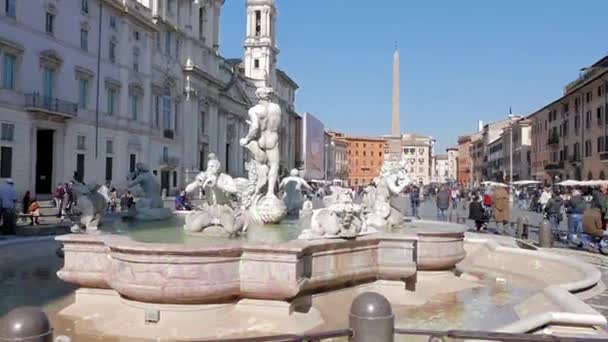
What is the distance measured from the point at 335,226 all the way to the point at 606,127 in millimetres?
41271

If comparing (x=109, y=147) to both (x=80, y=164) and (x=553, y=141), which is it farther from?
(x=553, y=141)

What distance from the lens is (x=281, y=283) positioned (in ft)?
19.0

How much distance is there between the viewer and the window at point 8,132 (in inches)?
1088

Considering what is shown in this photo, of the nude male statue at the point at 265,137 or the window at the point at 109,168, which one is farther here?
the window at the point at 109,168

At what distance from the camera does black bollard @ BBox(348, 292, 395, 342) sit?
3.52m

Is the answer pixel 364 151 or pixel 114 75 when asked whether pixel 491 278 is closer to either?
pixel 114 75

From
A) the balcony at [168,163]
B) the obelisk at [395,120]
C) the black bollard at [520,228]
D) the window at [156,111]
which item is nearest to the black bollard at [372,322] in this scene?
the black bollard at [520,228]

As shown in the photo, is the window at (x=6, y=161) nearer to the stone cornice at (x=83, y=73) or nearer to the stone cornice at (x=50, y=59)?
the stone cornice at (x=50, y=59)

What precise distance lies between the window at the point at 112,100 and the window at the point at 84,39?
3604 millimetres

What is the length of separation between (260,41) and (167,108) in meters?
35.6

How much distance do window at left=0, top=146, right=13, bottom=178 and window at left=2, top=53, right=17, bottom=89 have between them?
9.89 ft

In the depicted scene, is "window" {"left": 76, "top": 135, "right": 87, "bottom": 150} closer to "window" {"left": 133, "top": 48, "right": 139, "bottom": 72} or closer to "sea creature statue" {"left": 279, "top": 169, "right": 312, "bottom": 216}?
"window" {"left": 133, "top": 48, "right": 139, "bottom": 72}

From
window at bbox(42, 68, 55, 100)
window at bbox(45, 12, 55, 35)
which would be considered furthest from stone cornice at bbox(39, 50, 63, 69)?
window at bbox(45, 12, 55, 35)

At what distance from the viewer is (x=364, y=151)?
508ft
